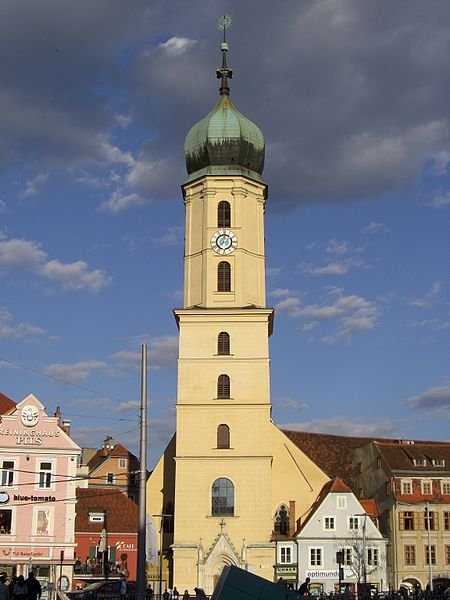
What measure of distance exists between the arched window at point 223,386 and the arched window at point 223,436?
193 cm

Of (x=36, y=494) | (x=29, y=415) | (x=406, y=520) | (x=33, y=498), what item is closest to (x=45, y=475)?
(x=36, y=494)

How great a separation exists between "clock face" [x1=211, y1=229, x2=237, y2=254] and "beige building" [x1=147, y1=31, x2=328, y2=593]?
6 cm

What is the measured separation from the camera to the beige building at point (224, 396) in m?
55.3

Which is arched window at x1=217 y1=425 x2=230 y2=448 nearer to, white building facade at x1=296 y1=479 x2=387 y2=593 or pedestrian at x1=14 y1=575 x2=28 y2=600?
white building facade at x1=296 y1=479 x2=387 y2=593

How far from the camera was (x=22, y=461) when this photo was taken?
196 feet

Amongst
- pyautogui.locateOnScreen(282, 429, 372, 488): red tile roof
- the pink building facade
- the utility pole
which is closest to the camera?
the utility pole

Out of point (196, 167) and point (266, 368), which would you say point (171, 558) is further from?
point (196, 167)

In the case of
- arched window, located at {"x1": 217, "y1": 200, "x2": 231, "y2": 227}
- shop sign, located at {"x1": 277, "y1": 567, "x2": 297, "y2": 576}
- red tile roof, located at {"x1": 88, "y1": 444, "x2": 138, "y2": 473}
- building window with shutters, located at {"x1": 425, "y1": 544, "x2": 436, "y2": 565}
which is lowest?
shop sign, located at {"x1": 277, "y1": 567, "x2": 297, "y2": 576}

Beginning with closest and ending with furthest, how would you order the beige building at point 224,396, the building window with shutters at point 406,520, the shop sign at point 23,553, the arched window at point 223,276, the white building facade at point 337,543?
the beige building at point 224,396
the shop sign at point 23,553
the arched window at point 223,276
the white building facade at point 337,543
the building window with shutters at point 406,520

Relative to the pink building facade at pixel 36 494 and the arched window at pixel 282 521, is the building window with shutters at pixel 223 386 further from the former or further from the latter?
the pink building facade at pixel 36 494

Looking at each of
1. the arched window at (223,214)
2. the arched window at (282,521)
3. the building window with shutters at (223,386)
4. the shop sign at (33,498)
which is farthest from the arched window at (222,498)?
the arched window at (223,214)

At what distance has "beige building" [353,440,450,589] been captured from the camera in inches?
2436

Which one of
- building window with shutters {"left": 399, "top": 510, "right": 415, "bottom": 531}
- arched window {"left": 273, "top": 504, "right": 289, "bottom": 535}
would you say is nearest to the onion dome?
arched window {"left": 273, "top": 504, "right": 289, "bottom": 535}

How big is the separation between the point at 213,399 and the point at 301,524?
10431 mm
